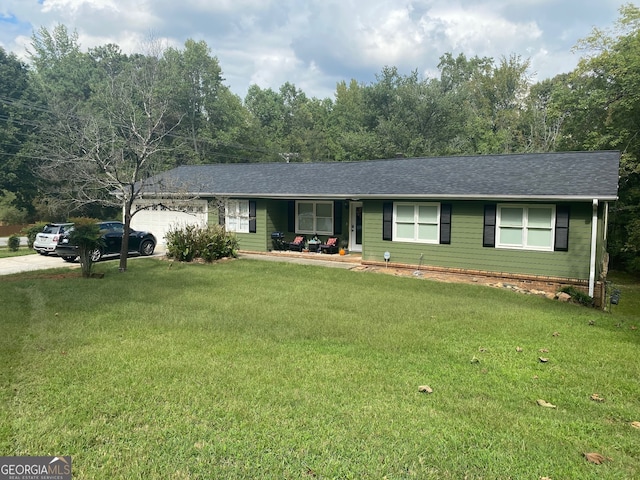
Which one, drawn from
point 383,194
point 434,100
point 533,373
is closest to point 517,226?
point 383,194

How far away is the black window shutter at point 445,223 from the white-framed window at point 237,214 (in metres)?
8.44

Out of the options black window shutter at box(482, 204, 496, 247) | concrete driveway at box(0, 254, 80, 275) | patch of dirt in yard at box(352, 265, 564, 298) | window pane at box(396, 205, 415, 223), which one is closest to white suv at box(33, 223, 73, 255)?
concrete driveway at box(0, 254, 80, 275)

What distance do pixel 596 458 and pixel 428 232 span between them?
1170 centimetres

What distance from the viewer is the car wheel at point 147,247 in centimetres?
1748

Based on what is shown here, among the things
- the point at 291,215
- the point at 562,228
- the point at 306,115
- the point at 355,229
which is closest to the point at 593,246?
the point at 562,228

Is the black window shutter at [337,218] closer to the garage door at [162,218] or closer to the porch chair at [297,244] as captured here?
the porch chair at [297,244]

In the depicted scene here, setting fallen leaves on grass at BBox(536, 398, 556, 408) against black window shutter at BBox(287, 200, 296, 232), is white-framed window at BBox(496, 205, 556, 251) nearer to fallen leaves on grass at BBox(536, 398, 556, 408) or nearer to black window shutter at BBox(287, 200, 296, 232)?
black window shutter at BBox(287, 200, 296, 232)

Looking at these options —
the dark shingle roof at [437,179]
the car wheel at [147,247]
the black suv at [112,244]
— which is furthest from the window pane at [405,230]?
the car wheel at [147,247]

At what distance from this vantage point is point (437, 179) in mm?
15367

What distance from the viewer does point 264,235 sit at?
18375mm

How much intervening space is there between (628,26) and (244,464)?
28309 millimetres

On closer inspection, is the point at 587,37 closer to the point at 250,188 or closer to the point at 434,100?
the point at 434,100

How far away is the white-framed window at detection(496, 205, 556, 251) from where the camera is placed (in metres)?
12.8

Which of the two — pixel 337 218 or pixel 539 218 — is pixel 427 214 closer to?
pixel 539 218
